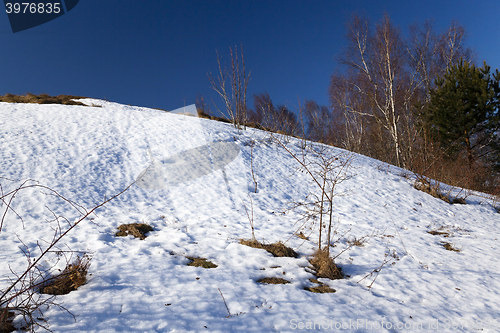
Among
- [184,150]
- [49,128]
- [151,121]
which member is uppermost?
[151,121]

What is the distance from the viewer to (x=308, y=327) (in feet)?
6.72

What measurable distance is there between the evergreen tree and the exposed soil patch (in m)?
11.6

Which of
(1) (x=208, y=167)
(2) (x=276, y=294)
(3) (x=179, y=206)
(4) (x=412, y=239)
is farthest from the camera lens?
(1) (x=208, y=167)

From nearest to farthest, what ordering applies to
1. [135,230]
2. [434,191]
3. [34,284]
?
[34,284] < [135,230] < [434,191]

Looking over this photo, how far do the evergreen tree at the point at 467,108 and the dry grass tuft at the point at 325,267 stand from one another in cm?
1015

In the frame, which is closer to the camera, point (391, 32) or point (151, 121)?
point (151, 121)

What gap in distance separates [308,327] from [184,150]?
262 inches

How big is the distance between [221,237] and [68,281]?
207 centimetres

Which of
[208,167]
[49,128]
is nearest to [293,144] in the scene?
[208,167]

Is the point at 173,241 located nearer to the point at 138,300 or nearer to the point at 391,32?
the point at 138,300

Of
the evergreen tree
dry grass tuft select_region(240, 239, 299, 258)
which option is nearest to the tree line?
the evergreen tree

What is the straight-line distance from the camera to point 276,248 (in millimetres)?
3611

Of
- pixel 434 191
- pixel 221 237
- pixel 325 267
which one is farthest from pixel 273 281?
pixel 434 191

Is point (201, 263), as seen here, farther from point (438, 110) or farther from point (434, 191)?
point (438, 110)
